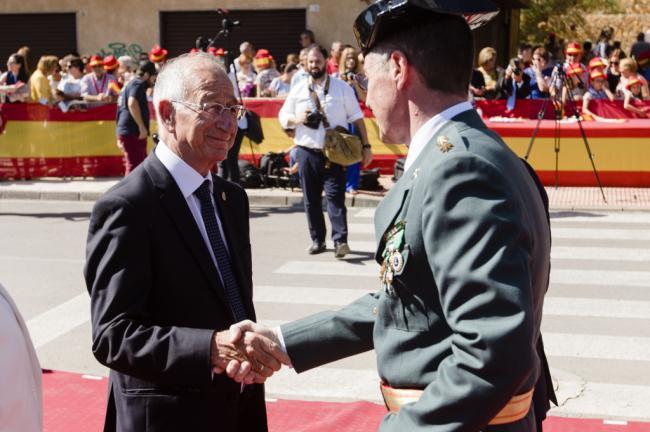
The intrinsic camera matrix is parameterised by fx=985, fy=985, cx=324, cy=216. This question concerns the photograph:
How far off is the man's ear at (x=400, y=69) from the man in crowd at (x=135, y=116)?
1110cm

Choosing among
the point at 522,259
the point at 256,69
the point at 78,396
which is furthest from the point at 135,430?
the point at 256,69

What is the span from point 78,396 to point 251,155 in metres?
10.6

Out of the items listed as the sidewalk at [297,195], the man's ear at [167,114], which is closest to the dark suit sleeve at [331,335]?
the man's ear at [167,114]

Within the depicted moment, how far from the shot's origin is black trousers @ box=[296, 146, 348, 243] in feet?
32.8

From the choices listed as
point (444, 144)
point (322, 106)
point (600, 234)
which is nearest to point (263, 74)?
point (322, 106)

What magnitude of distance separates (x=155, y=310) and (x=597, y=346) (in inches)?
178

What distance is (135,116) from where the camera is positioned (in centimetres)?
1348

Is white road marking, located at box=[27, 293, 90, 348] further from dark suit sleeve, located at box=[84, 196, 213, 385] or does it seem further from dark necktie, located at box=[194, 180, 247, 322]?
dark suit sleeve, located at box=[84, 196, 213, 385]

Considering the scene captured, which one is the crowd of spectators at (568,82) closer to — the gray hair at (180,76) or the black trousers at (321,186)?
the black trousers at (321,186)

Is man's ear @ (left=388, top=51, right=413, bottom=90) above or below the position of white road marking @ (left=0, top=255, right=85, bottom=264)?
above

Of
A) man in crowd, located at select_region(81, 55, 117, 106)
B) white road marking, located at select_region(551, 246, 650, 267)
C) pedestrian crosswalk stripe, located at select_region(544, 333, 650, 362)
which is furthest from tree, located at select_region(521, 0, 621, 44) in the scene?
pedestrian crosswalk stripe, located at select_region(544, 333, 650, 362)

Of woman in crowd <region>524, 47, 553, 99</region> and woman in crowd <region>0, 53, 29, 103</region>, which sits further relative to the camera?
woman in crowd <region>0, 53, 29, 103</region>

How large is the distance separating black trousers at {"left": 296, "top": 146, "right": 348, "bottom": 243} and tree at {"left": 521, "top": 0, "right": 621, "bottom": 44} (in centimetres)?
2468

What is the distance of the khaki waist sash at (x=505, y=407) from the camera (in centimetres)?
245
